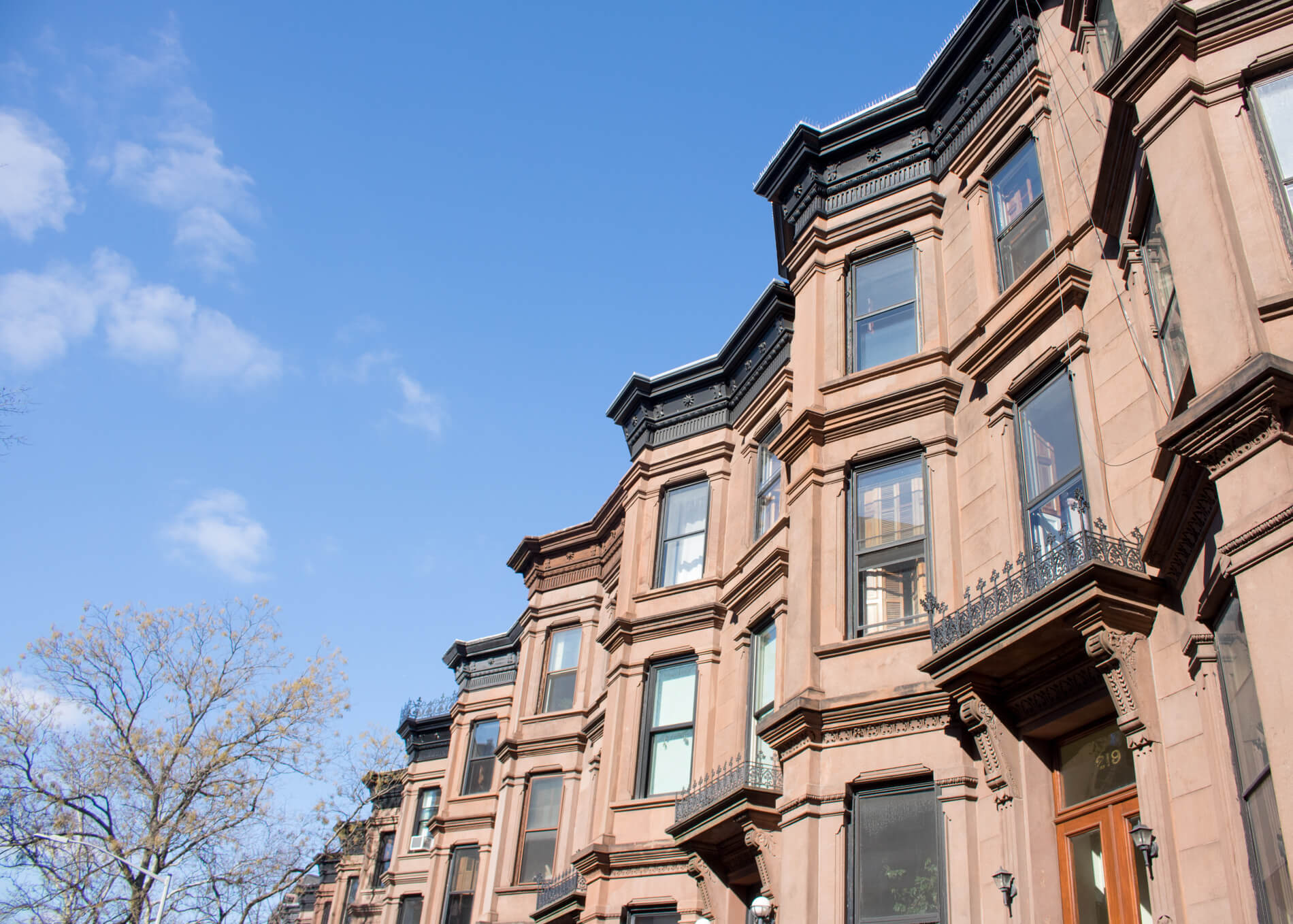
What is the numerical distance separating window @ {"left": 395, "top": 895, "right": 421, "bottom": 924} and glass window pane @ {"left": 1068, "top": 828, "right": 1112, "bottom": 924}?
24.9m

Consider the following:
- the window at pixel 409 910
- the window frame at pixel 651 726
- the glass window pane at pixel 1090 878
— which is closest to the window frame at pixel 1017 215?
the glass window pane at pixel 1090 878

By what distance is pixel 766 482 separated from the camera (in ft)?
59.7

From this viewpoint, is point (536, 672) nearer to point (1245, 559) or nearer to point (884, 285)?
point (884, 285)

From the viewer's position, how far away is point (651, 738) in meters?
18.5

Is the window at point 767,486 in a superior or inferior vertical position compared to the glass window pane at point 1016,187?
inferior

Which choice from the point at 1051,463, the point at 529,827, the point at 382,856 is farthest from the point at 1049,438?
the point at 382,856

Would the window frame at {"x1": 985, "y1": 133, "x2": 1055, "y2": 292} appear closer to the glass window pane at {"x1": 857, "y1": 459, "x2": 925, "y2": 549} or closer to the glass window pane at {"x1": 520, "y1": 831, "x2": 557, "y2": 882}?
the glass window pane at {"x1": 857, "y1": 459, "x2": 925, "y2": 549}

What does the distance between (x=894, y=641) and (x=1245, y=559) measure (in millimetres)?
5834

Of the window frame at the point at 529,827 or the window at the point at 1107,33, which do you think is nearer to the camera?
the window at the point at 1107,33

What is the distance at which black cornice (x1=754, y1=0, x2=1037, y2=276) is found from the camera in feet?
46.9

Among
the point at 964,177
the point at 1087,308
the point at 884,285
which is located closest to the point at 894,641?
the point at 1087,308

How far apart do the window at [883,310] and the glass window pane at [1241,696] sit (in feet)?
24.5

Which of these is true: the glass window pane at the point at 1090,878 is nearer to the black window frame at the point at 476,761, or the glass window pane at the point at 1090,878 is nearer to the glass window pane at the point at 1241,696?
the glass window pane at the point at 1241,696

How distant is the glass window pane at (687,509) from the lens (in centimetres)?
2012
